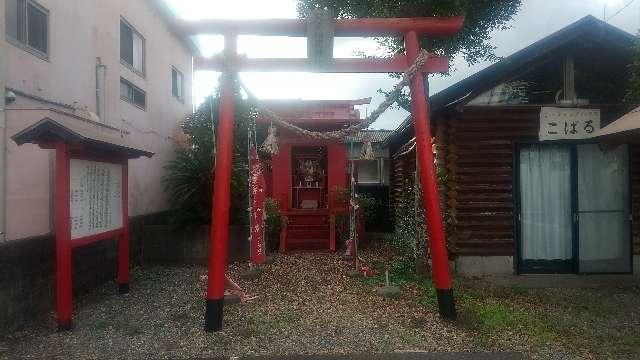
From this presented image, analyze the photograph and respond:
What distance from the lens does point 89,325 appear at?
6.16m

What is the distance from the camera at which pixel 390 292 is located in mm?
7398

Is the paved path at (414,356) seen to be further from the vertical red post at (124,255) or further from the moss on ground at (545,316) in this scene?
the vertical red post at (124,255)

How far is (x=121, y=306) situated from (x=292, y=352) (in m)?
3.35

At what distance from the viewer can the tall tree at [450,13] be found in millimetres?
12031

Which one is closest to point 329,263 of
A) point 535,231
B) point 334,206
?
point 334,206

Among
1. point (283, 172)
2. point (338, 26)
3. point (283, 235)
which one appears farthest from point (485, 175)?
point (283, 172)

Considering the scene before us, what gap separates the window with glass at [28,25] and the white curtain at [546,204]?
8.14 m

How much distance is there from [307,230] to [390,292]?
534 centimetres

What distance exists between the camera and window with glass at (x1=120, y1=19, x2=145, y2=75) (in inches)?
413

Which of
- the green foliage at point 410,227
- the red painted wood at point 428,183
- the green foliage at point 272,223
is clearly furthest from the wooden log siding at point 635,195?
the green foliage at point 272,223

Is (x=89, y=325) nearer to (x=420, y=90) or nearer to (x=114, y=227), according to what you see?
(x=114, y=227)

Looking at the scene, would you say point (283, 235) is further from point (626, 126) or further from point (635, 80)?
point (635, 80)

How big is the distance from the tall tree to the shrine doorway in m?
4.18

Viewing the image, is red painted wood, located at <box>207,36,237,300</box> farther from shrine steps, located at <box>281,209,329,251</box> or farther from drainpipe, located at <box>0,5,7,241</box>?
shrine steps, located at <box>281,209,329,251</box>
